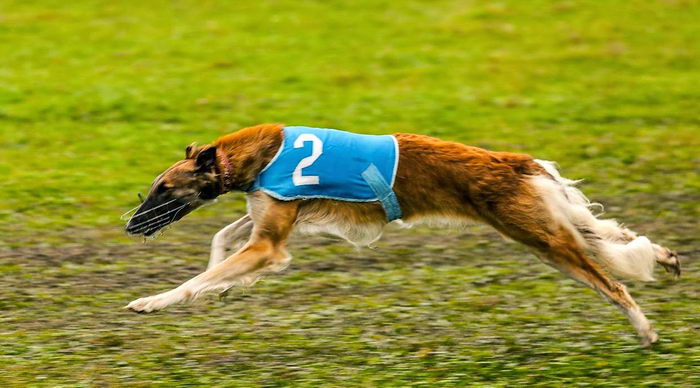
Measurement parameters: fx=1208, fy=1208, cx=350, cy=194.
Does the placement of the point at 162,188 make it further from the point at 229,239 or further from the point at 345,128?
the point at 345,128

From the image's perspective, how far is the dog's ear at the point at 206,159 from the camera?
327 inches

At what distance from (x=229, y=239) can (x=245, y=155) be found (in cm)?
77

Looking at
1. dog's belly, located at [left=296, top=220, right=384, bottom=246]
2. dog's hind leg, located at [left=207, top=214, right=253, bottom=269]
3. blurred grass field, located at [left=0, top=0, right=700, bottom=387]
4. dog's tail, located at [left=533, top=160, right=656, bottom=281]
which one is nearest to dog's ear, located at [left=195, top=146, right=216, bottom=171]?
dog's hind leg, located at [left=207, top=214, right=253, bottom=269]

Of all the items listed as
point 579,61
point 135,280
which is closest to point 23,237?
point 135,280

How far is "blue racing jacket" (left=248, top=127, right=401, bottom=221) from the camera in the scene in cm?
824

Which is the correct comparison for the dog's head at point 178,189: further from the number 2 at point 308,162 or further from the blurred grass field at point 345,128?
the blurred grass field at point 345,128

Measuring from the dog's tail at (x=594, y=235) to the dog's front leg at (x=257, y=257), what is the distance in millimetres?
1769

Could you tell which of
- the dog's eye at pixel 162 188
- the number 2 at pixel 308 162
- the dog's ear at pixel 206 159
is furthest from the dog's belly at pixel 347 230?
the dog's eye at pixel 162 188

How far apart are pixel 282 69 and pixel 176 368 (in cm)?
1053

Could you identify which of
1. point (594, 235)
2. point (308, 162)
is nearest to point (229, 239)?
point (308, 162)

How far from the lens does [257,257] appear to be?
27.0 feet

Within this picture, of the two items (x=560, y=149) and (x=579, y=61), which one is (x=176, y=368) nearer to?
(x=560, y=149)

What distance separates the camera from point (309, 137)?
8297 mm

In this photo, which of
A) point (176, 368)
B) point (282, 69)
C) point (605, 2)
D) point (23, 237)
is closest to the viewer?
point (176, 368)
